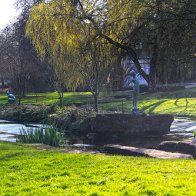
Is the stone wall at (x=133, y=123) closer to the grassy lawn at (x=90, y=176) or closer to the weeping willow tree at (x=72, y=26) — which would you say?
the weeping willow tree at (x=72, y=26)

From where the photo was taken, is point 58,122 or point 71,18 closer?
point 71,18

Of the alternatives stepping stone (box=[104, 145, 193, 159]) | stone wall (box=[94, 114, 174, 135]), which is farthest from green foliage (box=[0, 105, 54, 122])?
stepping stone (box=[104, 145, 193, 159])

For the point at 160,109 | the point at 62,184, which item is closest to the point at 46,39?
the point at 160,109

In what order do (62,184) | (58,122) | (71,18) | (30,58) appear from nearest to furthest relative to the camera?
(62,184)
(71,18)
(58,122)
(30,58)

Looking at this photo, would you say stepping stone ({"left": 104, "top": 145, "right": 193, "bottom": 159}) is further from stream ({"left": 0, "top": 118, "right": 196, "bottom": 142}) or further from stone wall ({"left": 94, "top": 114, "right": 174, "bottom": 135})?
stone wall ({"left": 94, "top": 114, "right": 174, "bottom": 135})

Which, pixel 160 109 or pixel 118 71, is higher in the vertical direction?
pixel 118 71

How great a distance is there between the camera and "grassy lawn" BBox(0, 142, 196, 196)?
5566 mm

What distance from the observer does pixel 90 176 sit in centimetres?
653

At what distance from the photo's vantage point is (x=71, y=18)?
58.6 feet

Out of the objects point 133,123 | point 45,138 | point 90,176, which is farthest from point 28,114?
point 90,176

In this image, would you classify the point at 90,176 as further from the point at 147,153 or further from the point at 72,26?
the point at 72,26

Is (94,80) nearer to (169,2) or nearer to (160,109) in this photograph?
(160,109)

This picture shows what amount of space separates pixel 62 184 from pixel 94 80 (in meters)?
13.9

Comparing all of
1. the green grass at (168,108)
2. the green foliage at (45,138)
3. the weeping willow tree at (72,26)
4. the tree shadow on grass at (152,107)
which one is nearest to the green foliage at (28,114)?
the weeping willow tree at (72,26)
